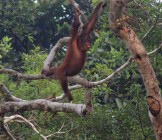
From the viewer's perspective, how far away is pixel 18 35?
941cm

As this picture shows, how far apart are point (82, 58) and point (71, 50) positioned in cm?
13

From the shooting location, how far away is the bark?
10.7ft

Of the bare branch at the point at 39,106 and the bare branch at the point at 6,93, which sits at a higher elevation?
the bare branch at the point at 6,93

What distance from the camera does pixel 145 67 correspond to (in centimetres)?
329

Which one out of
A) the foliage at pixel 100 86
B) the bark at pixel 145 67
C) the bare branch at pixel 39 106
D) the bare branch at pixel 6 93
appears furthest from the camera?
the foliage at pixel 100 86

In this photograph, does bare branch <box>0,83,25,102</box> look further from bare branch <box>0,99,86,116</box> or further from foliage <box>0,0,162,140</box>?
foliage <box>0,0,162,140</box>

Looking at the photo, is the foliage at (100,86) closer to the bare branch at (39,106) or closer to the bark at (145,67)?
the bare branch at (39,106)

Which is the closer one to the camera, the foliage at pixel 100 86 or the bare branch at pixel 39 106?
the bare branch at pixel 39 106

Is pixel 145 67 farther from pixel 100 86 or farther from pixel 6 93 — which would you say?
pixel 100 86

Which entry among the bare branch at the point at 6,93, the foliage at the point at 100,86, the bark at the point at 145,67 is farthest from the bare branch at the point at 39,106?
the bark at the point at 145,67

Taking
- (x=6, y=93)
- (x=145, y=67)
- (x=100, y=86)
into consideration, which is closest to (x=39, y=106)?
(x=6, y=93)

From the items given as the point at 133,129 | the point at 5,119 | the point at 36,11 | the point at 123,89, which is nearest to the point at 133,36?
the point at 5,119

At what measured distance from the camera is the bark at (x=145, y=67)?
326 centimetres

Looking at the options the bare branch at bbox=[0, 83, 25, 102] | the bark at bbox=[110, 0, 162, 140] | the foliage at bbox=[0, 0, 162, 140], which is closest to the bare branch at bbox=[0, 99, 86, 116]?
the bare branch at bbox=[0, 83, 25, 102]
